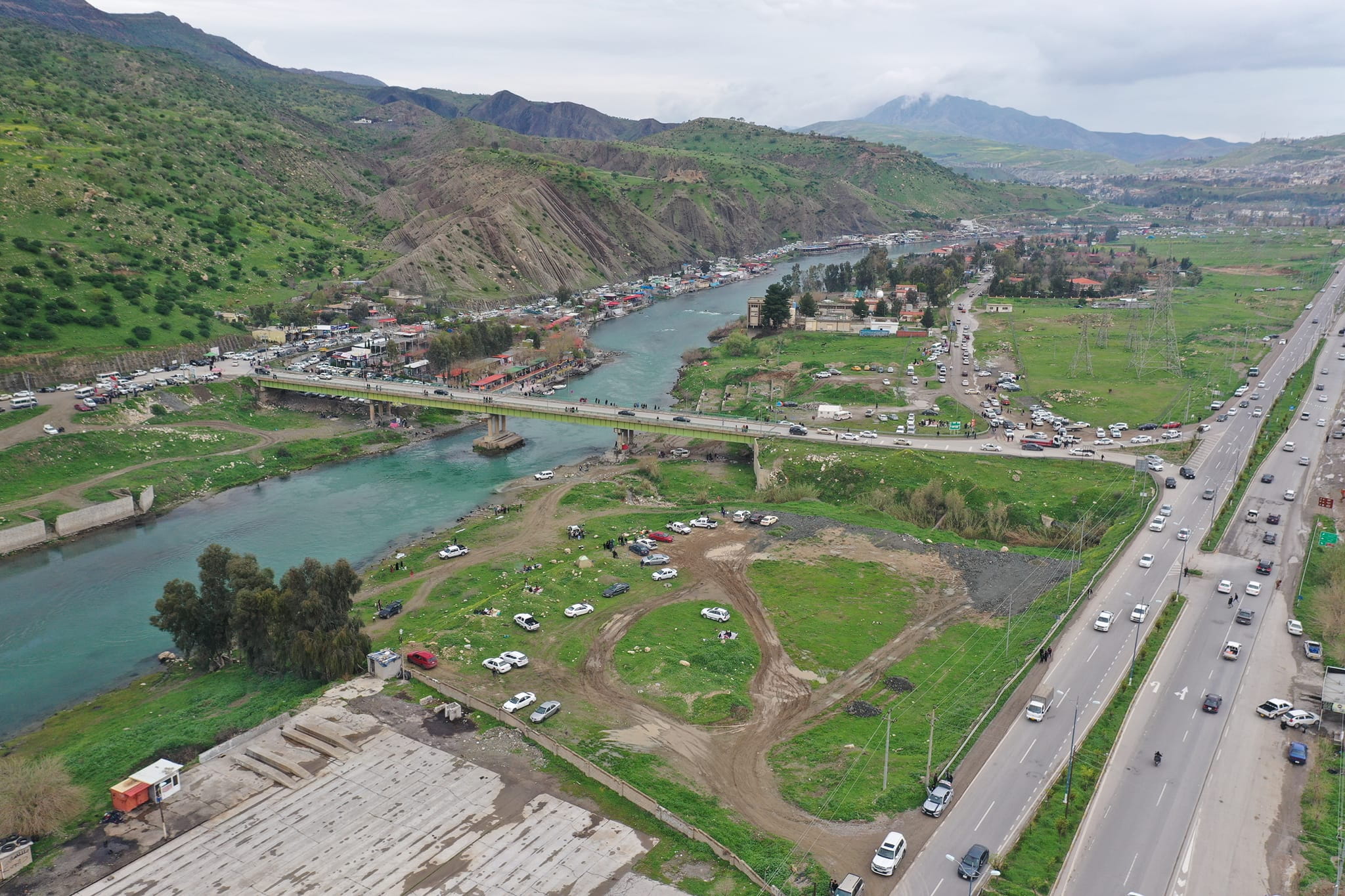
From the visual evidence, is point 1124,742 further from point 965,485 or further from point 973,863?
point 965,485

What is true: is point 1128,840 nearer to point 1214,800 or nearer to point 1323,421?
point 1214,800

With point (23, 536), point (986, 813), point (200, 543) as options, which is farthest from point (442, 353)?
A: point (986, 813)

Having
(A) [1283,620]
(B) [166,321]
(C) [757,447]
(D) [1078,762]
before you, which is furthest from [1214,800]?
(B) [166,321]

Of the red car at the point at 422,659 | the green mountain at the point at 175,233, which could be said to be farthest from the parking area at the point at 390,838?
the green mountain at the point at 175,233

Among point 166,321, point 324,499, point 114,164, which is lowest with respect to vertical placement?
point 324,499

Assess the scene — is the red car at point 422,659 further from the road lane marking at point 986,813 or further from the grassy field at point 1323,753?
the grassy field at point 1323,753

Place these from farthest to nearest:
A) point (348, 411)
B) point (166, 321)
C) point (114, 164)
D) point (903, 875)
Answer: point (114, 164)
point (166, 321)
point (348, 411)
point (903, 875)

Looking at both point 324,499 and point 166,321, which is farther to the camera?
point 166,321

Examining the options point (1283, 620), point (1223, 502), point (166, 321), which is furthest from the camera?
point (166, 321)
